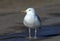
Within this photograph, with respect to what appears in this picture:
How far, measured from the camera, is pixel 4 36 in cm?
658

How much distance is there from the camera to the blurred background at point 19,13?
297 inches

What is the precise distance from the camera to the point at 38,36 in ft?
21.4

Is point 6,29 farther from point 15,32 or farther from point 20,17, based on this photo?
point 20,17

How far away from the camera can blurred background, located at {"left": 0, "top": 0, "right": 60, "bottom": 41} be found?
7.55 m

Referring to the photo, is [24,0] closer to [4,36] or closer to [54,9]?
[54,9]

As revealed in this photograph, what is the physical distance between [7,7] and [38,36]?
4473mm

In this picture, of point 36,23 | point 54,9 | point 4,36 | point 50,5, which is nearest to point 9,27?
point 4,36

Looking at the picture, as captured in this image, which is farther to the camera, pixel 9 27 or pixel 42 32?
pixel 9 27

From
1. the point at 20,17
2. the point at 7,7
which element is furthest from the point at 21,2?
the point at 20,17

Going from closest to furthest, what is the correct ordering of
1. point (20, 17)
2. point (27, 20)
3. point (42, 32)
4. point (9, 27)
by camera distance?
point (27, 20)
point (42, 32)
point (9, 27)
point (20, 17)

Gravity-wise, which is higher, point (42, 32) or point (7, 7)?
point (7, 7)

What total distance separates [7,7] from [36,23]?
4.68 meters

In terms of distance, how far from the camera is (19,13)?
9.48 meters

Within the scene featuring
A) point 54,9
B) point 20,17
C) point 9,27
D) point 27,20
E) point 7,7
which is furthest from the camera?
point 7,7
